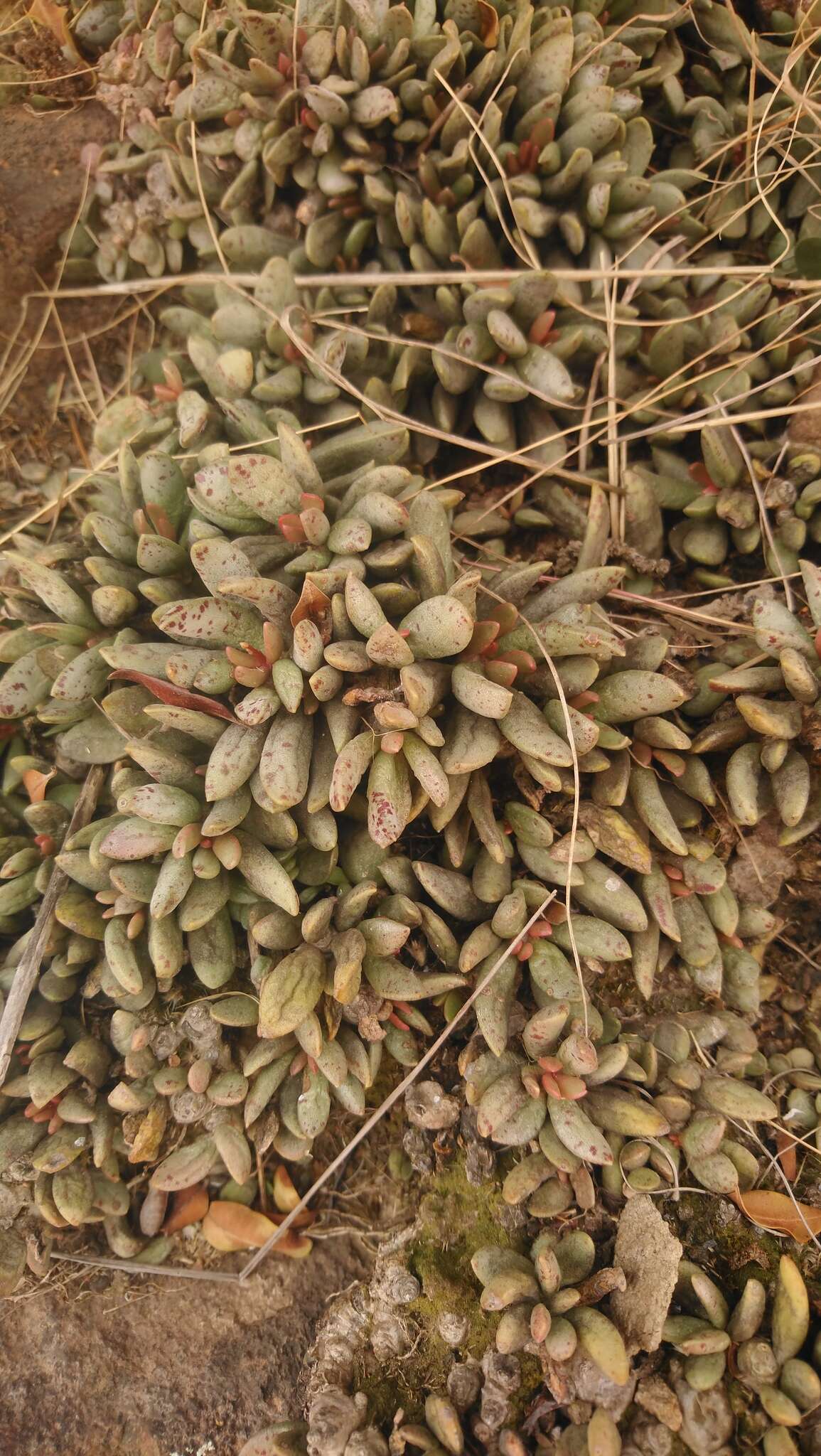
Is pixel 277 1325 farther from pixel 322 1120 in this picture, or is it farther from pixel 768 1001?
pixel 768 1001

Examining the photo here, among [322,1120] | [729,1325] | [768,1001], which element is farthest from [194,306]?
[729,1325]

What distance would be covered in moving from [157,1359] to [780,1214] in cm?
163

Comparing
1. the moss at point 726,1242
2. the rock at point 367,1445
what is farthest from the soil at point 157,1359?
the moss at point 726,1242

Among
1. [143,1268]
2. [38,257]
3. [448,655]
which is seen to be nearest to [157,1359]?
[143,1268]

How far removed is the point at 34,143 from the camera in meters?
3.14

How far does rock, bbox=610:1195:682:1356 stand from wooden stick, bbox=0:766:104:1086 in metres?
1.59

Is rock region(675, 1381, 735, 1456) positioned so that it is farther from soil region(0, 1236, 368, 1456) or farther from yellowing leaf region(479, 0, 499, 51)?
yellowing leaf region(479, 0, 499, 51)

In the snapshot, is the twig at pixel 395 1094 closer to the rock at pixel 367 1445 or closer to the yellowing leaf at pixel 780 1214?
the rock at pixel 367 1445

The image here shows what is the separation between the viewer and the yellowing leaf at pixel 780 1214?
2088 mm

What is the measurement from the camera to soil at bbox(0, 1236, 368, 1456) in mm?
2148

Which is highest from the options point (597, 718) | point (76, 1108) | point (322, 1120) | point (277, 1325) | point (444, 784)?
point (444, 784)

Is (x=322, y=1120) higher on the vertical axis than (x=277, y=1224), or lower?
higher

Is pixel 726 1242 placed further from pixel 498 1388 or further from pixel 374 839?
pixel 374 839

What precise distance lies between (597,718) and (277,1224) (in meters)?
1.64
